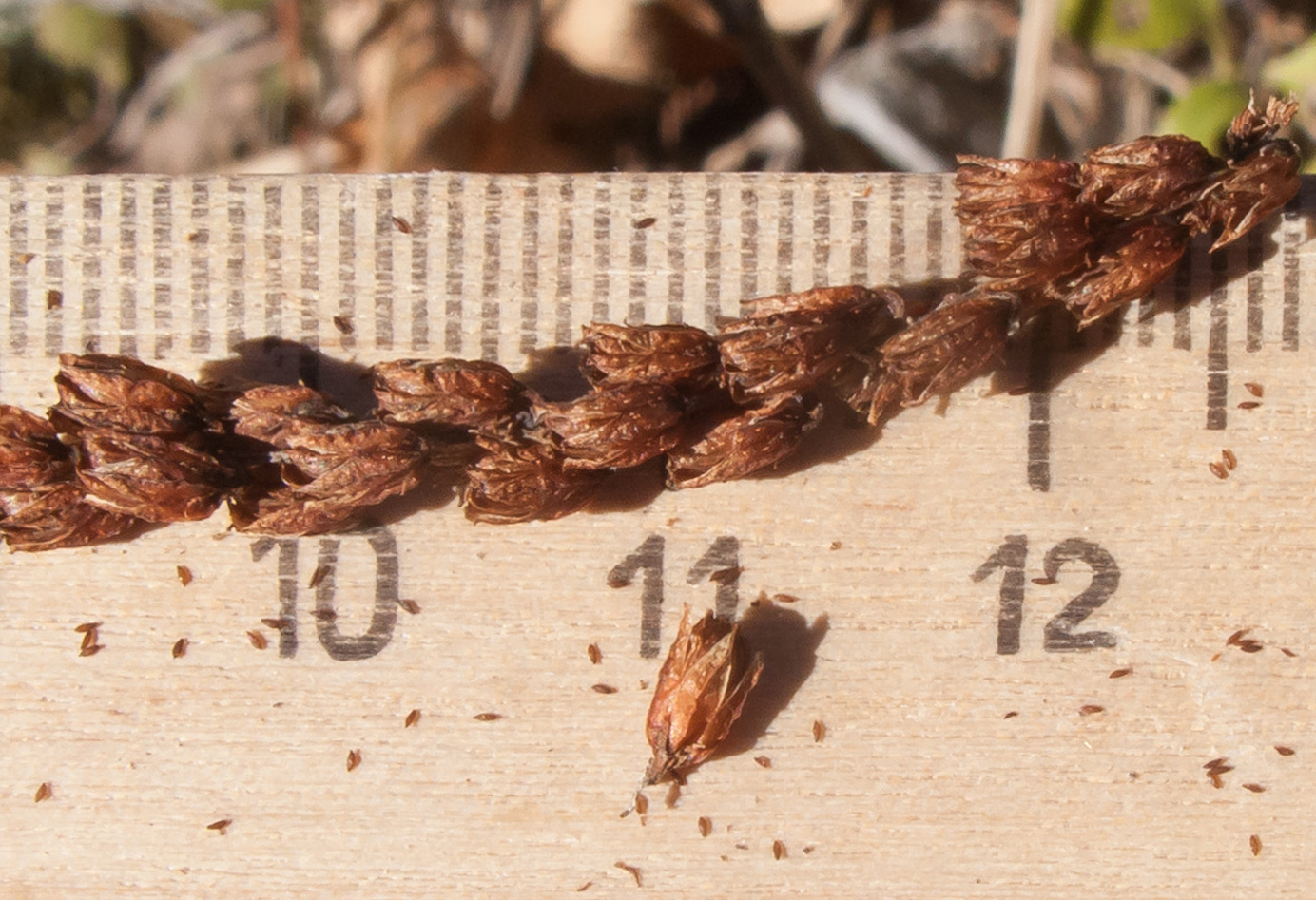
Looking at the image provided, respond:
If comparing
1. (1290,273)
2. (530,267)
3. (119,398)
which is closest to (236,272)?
(119,398)

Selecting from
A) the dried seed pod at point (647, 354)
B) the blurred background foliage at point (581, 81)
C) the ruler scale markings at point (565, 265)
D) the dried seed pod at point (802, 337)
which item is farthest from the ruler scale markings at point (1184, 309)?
the ruler scale markings at point (565, 265)

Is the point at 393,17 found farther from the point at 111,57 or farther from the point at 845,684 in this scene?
the point at 845,684

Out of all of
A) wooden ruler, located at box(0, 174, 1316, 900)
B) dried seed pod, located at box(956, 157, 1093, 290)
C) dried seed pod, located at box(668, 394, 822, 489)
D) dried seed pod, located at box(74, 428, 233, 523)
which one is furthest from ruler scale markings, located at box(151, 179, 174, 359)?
A: dried seed pod, located at box(956, 157, 1093, 290)

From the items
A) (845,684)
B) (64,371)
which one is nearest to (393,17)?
(64,371)

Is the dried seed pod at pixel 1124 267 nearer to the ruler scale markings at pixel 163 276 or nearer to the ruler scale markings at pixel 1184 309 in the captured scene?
the ruler scale markings at pixel 1184 309

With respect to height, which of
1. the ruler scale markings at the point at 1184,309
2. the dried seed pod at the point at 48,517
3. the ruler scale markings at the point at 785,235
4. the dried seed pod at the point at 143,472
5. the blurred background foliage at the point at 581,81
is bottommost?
the dried seed pod at the point at 48,517

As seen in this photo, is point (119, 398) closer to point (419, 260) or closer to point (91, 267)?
point (91, 267)

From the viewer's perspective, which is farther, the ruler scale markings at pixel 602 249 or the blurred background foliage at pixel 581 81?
the blurred background foliage at pixel 581 81
